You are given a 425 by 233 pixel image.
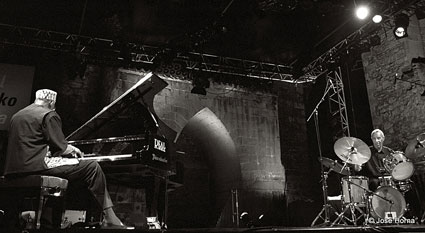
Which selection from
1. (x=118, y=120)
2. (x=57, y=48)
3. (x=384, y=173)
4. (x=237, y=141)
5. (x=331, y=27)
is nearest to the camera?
(x=118, y=120)

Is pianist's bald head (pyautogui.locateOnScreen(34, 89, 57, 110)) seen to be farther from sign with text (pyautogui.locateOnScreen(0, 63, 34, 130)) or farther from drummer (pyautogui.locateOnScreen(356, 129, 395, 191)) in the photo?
drummer (pyautogui.locateOnScreen(356, 129, 395, 191))

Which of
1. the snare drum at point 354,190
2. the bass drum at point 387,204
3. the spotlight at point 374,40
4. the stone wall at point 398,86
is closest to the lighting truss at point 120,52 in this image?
the spotlight at point 374,40

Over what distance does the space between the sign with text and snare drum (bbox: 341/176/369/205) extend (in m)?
6.45

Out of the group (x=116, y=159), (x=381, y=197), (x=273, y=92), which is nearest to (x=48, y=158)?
(x=116, y=159)

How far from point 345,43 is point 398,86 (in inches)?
85.8

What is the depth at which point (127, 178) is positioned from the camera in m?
5.76

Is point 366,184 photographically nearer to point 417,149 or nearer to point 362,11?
point 417,149

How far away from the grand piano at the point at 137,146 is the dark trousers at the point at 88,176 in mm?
903

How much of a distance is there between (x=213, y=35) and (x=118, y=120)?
3188 mm

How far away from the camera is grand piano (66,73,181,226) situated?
4.99m

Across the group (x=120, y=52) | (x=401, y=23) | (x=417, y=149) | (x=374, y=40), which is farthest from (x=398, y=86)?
(x=120, y=52)

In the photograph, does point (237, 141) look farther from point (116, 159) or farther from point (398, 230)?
point (398, 230)

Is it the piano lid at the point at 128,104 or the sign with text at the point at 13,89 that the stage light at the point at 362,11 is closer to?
the piano lid at the point at 128,104

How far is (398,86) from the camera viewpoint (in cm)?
982
